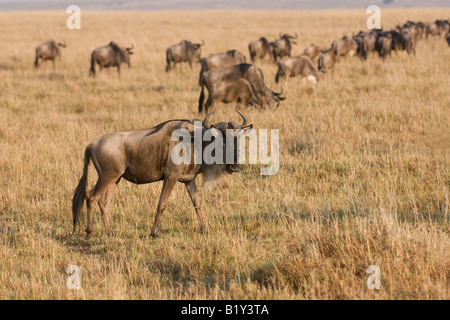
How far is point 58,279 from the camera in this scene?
402 centimetres

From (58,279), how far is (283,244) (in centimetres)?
180

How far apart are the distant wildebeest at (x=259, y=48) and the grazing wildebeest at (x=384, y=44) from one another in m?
4.04

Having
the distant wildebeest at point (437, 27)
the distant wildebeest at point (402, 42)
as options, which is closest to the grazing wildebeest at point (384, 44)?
the distant wildebeest at point (402, 42)

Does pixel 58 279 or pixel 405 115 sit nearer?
pixel 58 279

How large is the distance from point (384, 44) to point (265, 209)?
15.9m

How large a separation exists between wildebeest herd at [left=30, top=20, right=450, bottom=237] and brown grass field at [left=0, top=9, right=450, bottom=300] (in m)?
0.40

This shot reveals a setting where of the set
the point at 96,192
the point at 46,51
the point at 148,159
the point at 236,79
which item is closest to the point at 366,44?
the point at 236,79

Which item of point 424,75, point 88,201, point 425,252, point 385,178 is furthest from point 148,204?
point 424,75

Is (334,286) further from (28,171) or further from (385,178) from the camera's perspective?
(28,171)

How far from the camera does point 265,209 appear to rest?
5617 mm

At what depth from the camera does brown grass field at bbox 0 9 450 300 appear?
12.4ft

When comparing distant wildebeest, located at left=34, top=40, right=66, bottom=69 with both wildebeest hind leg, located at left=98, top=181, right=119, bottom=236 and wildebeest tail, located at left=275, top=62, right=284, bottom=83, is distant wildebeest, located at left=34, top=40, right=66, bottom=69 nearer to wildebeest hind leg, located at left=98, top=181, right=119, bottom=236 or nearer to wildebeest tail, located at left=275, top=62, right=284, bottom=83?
wildebeest tail, located at left=275, top=62, right=284, bottom=83

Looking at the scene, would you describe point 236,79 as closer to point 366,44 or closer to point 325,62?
point 325,62

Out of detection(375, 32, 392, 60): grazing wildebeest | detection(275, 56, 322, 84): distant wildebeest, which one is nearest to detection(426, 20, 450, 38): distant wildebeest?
detection(375, 32, 392, 60): grazing wildebeest
